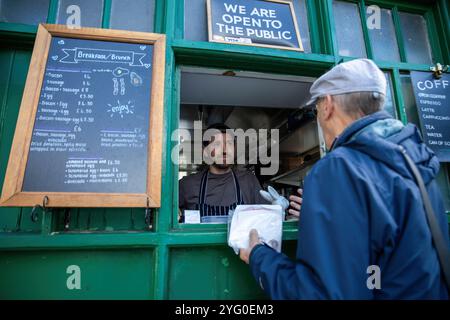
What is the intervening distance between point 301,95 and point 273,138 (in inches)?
80.3

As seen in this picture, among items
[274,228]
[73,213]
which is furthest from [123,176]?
[274,228]

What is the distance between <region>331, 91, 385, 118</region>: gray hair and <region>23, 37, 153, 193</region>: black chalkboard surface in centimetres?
123

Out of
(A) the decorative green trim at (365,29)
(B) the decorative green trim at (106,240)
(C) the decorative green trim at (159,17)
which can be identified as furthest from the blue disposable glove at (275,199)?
(A) the decorative green trim at (365,29)

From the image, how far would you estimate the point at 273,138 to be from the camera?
5289 mm

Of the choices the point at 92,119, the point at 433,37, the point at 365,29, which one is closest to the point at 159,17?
the point at 92,119

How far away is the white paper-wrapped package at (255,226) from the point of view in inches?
66.8

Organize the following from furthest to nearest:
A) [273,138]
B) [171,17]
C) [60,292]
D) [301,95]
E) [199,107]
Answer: [273,138], [199,107], [301,95], [171,17], [60,292]

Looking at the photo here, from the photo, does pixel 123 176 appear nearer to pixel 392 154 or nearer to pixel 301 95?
pixel 392 154

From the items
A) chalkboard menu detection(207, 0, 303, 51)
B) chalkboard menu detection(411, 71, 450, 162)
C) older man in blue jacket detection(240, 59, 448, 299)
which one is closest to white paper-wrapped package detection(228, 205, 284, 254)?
older man in blue jacket detection(240, 59, 448, 299)

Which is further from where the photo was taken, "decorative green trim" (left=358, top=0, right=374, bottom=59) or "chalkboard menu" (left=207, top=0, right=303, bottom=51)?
"decorative green trim" (left=358, top=0, right=374, bottom=59)

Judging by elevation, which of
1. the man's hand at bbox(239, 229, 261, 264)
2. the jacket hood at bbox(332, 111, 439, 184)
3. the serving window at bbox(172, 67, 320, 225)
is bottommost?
the man's hand at bbox(239, 229, 261, 264)

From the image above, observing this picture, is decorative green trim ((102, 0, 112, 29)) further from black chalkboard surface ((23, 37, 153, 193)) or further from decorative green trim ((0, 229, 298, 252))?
decorative green trim ((0, 229, 298, 252))

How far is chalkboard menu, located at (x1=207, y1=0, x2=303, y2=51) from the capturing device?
7.72 ft

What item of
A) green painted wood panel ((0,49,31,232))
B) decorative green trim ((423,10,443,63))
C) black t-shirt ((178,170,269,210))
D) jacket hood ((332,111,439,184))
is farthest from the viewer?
black t-shirt ((178,170,269,210))
